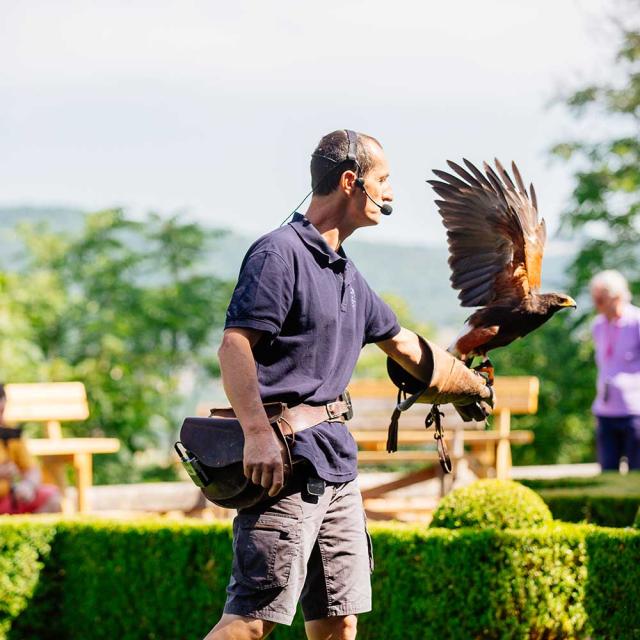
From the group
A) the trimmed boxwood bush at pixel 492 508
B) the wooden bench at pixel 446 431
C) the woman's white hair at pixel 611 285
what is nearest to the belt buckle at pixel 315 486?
the trimmed boxwood bush at pixel 492 508

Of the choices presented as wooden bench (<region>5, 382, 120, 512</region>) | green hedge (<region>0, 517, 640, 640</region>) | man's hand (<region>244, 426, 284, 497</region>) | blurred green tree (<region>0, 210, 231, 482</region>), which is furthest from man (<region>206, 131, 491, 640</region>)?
blurred green tree (<region>0, 210, 231, 482</region>)

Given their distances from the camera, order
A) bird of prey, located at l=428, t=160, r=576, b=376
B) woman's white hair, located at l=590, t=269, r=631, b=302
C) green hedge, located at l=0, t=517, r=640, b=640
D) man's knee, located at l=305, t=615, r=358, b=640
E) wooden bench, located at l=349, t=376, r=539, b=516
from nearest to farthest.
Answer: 1. man's knee, located at l=305, t=615, r=358, b=640
2. bird of prey, located at l=428, t=160, r=576, b=376
3. green hedge, located at l=0, t=517, r=640, b=640
4. woman's white hair, located at l=590, t=269, r=631, b=302
5. wooden bench, located at l=349, t=376, r=539, b=516

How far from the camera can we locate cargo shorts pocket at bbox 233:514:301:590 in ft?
10.7

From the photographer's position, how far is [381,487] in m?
9.27

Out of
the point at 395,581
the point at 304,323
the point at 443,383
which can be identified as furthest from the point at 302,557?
the point at 395,581

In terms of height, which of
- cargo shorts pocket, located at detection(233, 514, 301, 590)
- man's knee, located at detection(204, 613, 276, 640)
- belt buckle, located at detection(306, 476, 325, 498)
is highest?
belt buckle, located at detection(306, 476, 325, 498)

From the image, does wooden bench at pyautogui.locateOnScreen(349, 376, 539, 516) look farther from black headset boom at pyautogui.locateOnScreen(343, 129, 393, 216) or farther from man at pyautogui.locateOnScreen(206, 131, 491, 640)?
black headset boom at pyautogui.locateOnScreen(343, 129, 393, 216)

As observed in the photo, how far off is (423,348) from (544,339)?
1285 cm

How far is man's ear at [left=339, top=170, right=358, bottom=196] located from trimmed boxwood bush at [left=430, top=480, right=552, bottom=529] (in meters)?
2.03

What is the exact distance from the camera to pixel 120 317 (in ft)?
49.2

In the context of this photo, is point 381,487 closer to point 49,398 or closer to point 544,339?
point 49,398

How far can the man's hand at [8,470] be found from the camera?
24.0 feet

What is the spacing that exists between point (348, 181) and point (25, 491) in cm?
446

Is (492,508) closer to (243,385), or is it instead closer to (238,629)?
(238,629)
